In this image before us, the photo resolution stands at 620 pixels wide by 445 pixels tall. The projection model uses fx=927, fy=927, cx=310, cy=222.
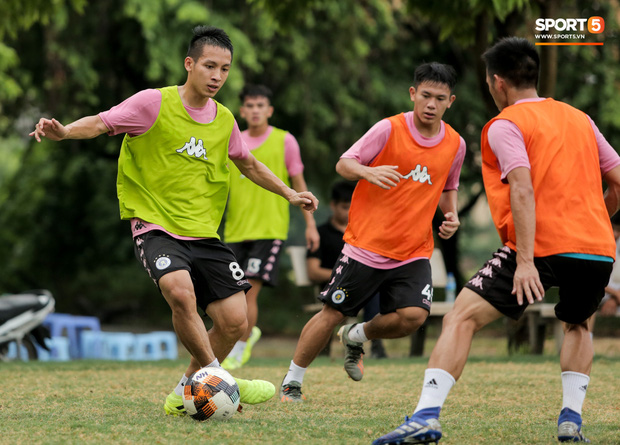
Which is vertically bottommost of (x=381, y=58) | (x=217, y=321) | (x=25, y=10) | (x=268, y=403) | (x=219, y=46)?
(x=268, y=403)

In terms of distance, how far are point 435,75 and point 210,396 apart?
9.15 feet

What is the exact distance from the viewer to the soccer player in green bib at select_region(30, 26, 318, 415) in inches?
229

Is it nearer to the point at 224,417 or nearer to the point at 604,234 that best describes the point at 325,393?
the point at 224,417

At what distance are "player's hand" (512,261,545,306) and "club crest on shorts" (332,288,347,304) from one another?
2066mm

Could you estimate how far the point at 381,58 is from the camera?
57.6 ft

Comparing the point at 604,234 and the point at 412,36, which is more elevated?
the point at 412,36

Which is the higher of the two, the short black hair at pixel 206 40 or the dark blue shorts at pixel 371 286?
the short black hair at pixel 206 40

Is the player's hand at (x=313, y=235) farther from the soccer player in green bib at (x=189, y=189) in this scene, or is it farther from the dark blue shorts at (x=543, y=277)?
the dark blue shorts at (x=543, y=277)

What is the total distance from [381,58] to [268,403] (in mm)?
11909

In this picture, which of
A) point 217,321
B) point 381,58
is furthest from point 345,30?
point 217,321

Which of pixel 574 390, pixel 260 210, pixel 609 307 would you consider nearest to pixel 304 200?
pixel 574 390

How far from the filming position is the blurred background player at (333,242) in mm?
10836

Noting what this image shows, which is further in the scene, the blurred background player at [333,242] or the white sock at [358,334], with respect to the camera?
the blurred background player at [333,242]

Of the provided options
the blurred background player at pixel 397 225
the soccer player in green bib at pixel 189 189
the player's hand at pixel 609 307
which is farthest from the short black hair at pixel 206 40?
the player's hand at pixel 609 307
